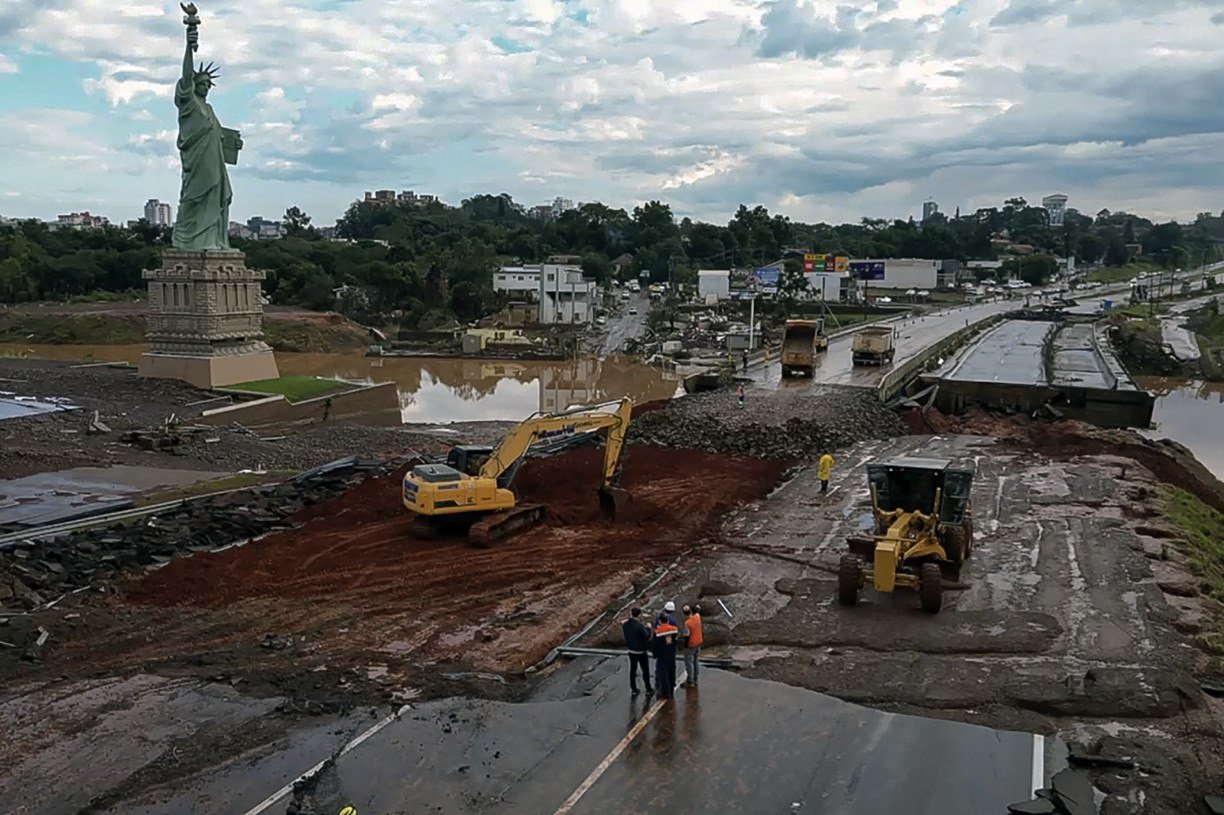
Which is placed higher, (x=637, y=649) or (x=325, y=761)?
(x=637, y=649)

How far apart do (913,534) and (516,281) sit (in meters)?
90.1

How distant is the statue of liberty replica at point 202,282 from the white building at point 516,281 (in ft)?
186

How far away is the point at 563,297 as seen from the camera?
96062 millimetres

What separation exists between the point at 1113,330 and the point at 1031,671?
248 feet

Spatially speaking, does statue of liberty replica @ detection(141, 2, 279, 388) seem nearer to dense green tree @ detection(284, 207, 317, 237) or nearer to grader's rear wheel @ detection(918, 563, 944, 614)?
grader's rear wheel @ detection(918, 563, 944, 614)

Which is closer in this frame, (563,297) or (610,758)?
(610,758)

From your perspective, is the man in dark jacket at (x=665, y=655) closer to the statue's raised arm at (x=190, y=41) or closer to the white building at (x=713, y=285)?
the statue's raised arm at (x=190, y=41)

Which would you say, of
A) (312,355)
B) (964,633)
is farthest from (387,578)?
(312,355)

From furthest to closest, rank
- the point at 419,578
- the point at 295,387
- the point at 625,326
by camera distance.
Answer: the point at 625,326, the point at 295,387, the point at 419,578

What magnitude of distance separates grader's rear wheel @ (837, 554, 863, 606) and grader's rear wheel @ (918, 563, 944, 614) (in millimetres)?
966

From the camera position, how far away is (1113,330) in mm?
81188

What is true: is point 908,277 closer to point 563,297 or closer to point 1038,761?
point 563,297

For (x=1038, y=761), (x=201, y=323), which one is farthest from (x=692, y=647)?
(x=201, y=323)

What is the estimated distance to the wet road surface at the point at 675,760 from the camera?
10.3 m
